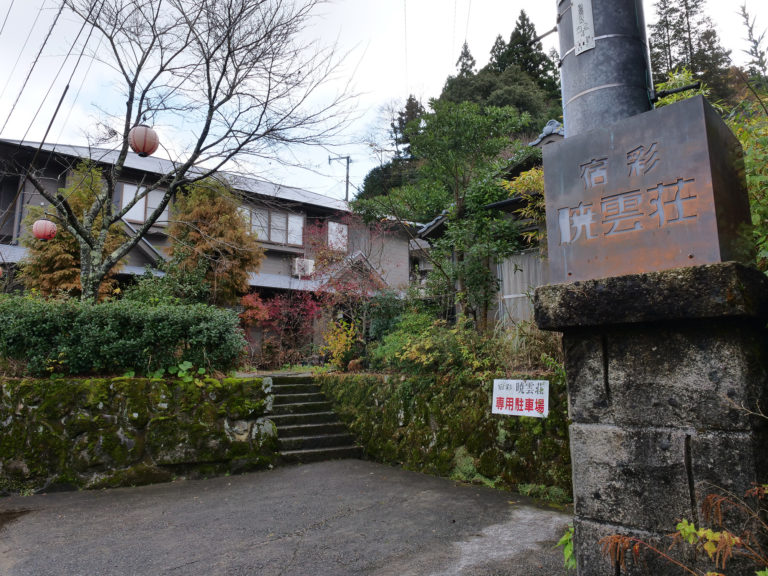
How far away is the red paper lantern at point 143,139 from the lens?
24.4 feet

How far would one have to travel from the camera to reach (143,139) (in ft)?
24.5

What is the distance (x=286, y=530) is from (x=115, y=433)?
11.2 feet

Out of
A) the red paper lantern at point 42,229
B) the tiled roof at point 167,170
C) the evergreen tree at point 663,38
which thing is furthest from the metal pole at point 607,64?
the evergreen tree at point 663,38

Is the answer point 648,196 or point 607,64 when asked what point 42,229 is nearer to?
point 607,64

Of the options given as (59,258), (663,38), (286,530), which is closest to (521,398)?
(286,530)

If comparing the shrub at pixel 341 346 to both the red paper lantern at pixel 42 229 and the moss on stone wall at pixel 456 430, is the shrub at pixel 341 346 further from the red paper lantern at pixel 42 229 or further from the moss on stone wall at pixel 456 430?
the red paper lantern at pixel 42 229

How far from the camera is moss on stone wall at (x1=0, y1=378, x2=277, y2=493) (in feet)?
20.5

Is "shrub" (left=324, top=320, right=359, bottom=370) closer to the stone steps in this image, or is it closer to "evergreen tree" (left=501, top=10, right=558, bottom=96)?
the stone steps

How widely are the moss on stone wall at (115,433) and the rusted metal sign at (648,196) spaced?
250 inches

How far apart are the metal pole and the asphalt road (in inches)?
118

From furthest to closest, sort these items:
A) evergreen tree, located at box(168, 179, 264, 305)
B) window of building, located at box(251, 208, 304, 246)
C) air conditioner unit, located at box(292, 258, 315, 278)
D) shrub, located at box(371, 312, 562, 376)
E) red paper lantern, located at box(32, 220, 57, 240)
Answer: window of building, located at box(251, 208, 304, 246)
air conditioner unit, located at box(292, 258, 315, 278)
evergreen tree, located at box(168, 179, 264, 305)
red paper lantern, located at box(32, 220, 57, 240)
shrub, located at box(371, 312, 562, 376)

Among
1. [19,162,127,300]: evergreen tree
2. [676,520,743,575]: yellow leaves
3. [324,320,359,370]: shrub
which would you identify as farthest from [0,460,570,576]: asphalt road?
[19,162,127,300]: evergreen tree

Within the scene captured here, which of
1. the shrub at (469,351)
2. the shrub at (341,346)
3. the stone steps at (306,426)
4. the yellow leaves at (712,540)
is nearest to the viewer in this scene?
the yellow leaves at (712,540)

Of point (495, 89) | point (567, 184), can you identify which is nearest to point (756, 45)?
point (567, 184)
